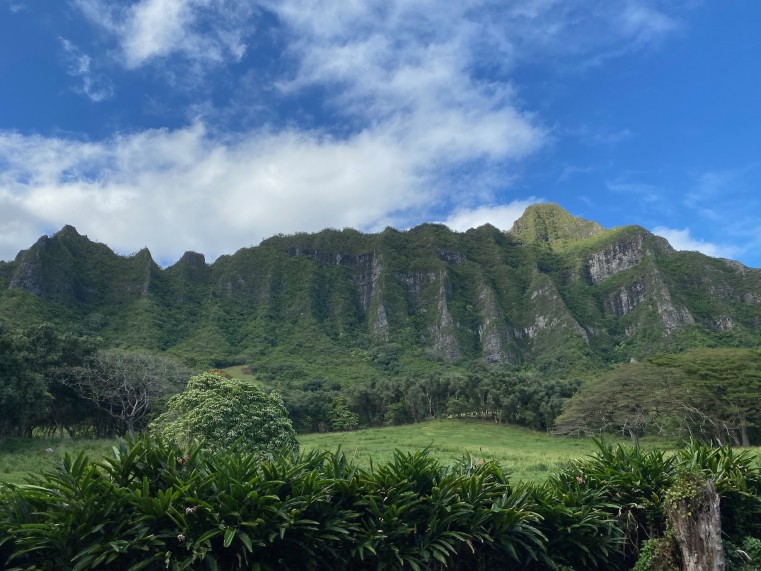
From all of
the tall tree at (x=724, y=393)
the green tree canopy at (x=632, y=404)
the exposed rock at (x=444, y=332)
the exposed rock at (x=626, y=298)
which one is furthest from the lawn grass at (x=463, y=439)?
Answer: the exposed rock at (x=626, y=298)

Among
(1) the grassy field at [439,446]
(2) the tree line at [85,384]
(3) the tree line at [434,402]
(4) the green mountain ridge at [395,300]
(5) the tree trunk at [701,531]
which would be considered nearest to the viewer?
(5) the tree trunk at [701,531]

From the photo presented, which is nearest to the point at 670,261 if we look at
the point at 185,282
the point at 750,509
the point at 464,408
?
the point at 464,408

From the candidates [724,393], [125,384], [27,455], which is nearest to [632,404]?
[724,393]

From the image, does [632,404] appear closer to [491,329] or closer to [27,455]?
[27,455]

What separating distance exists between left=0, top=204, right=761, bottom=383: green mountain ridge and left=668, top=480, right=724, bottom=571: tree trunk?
82906 millimetres

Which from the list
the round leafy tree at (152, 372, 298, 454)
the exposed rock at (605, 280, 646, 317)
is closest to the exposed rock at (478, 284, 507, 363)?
the exposed rock at (605, 280, 646, 317)

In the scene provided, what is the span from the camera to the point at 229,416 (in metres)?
19.6

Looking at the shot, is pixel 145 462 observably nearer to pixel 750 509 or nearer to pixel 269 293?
pixel 750 509

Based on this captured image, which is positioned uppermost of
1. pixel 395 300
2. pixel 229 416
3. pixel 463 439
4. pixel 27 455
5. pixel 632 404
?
pixel 395 300

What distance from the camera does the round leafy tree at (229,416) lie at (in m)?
19.0

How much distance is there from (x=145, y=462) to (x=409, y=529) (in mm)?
2866

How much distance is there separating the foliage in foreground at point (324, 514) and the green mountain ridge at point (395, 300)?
79.8 meters

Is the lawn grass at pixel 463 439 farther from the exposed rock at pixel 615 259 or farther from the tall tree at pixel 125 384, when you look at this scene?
the exposed rock at pixel 615 259

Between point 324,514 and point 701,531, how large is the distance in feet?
13.7
